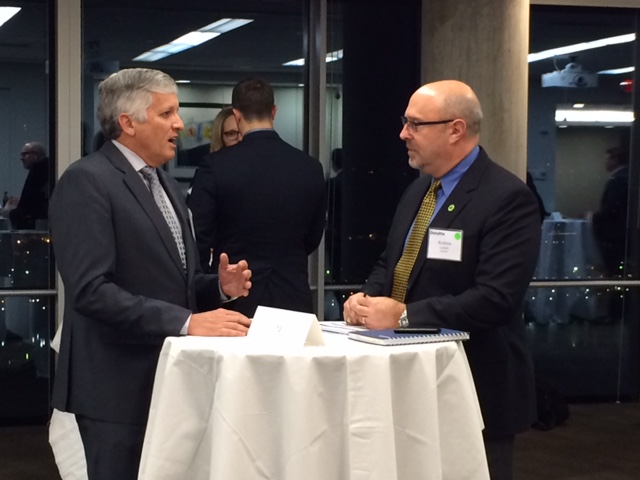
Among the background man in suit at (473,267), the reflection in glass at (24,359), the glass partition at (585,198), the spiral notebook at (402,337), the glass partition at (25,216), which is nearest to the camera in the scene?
the spiral notebook at (402,337)

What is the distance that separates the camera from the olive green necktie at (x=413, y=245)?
10.8 ft

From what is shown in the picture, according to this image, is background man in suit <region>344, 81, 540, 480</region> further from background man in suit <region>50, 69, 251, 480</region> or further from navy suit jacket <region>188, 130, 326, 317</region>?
navy suit jacket <region>188, 130, 326, 317</region>

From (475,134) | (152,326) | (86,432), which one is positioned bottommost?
(86,432)

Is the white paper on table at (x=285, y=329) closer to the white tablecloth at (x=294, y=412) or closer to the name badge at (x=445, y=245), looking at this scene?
the white tablecloth at (x=294, y=412)

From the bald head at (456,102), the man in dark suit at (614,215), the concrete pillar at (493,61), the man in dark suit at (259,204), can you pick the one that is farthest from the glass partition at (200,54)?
the bald head at (456,102)

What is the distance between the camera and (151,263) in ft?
9.61

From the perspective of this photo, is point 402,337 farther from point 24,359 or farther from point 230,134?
point 24,359

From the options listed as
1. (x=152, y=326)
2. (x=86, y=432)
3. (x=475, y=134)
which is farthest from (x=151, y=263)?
(x=475, y=134)

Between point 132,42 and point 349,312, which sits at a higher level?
point 132,42

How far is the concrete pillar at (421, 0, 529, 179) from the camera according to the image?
6004mm

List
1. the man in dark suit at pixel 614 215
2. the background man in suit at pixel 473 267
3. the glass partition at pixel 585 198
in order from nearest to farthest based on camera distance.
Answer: the background man in suit at pixel 473 267 < the glass partition at pixel 585 198 < the man in dark suit at pixel 614 215

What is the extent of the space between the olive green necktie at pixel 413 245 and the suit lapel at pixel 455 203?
0.03m

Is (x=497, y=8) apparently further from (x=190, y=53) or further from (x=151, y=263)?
(x=151, y=263)

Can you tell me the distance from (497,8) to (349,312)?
11.2 feet
